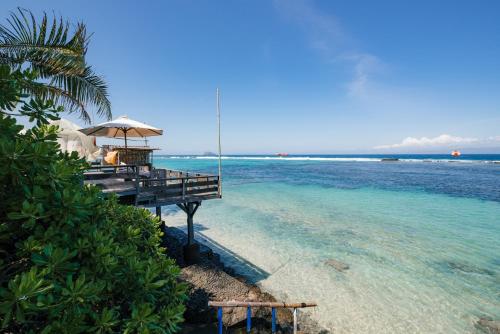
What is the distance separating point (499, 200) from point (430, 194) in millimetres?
5965

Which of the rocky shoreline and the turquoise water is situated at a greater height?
the rocky shoreline

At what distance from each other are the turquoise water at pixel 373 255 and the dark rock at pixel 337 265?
0.24m

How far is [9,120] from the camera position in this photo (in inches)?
85.0

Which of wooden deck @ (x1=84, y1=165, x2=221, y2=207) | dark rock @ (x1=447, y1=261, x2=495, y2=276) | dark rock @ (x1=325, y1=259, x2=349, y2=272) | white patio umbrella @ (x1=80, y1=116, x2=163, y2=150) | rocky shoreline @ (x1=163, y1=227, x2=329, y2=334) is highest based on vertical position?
white patio umbrella @ (x1=80, y1=116, x2=163, y2=150)

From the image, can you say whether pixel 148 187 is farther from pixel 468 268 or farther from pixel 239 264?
pixel 468 268

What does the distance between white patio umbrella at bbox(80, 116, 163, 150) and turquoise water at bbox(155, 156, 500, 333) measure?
733 cm

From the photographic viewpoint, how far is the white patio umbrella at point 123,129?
934 centimetres

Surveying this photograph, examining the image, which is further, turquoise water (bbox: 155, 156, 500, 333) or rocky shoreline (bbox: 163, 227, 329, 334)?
turquoise water (bbox: 155, 156, 500, 333)

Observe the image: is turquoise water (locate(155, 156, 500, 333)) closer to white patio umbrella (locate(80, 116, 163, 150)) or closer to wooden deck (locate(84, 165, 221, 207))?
wooden deck (locate(84, 165, 221, 207))

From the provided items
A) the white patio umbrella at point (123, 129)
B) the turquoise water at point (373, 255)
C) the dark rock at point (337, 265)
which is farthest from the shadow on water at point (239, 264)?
the white patio umbrella at point (123, 129)

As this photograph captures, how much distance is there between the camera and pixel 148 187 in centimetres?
880

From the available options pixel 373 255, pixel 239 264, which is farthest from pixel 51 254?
pixel 373 255

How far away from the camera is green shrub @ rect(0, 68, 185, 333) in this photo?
1795 mm

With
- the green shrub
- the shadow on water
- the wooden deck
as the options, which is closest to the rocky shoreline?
the shadow on water
